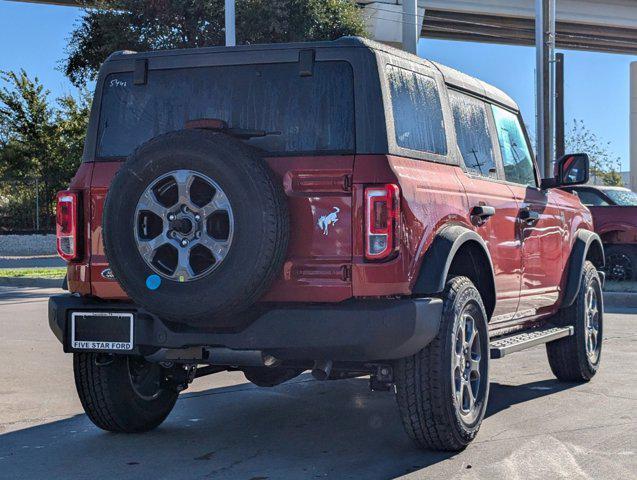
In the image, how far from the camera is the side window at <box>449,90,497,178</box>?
6.39 metres

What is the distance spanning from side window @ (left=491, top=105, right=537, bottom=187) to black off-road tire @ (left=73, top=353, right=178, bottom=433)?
9.31ft

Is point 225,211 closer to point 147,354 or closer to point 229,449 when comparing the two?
Answer: point 147,354

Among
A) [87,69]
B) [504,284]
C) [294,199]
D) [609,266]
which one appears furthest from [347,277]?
[87,69]

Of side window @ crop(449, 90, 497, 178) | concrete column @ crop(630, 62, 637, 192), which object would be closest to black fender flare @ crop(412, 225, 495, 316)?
side window @ crop(449, 90, 497, 178)

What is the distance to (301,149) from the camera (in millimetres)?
5383

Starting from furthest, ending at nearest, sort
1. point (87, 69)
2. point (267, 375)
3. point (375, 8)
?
point (375, 8) → point (87, 69) → point (267, 375)

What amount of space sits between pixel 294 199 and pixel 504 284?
76.0 inches

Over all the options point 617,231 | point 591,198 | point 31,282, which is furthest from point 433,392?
point 31,282

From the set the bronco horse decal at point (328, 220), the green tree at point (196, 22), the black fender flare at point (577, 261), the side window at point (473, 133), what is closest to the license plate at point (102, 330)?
the bronco horse decal at point (328, 220)

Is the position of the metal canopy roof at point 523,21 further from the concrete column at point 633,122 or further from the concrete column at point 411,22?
the concrete column at point 411,22

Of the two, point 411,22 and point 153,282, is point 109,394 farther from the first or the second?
point 411,22

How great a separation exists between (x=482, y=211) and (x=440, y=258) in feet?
2.70

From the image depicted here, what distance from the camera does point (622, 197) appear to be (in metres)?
17.9

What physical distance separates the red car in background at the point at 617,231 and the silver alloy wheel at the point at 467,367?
11795 millimetres
